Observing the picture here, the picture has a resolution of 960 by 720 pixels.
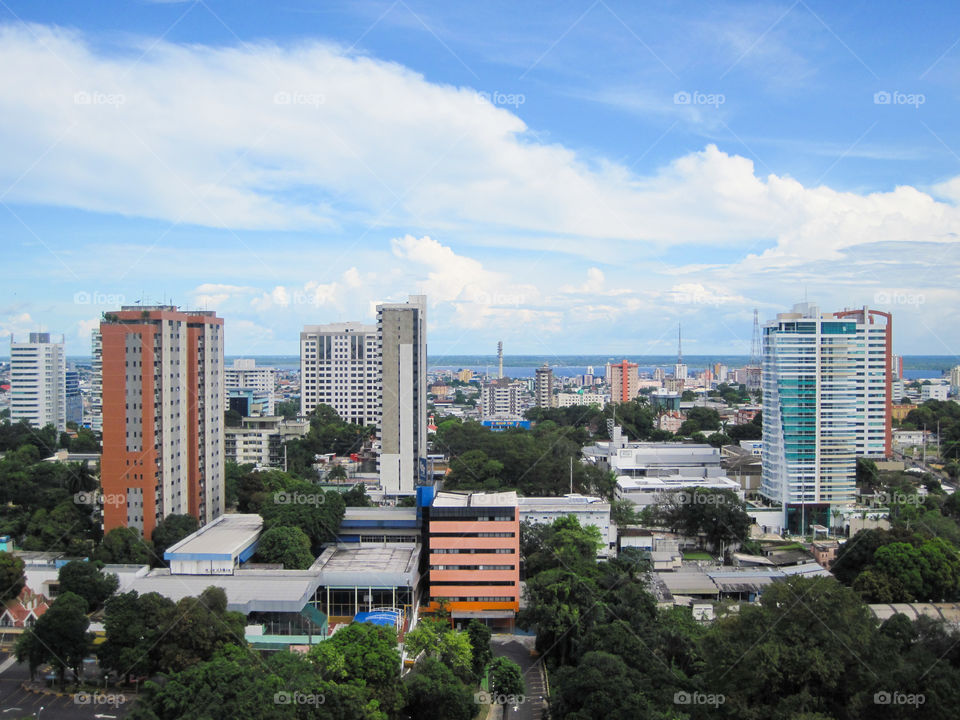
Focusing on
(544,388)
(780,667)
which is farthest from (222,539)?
(544,388)

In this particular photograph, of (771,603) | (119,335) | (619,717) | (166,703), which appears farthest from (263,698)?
(119,335)

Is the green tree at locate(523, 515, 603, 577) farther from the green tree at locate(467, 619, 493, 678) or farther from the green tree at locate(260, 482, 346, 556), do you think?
the green tree at locate(260, 482, 346, 556)

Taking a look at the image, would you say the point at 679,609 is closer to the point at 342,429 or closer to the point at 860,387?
the point at 860,387

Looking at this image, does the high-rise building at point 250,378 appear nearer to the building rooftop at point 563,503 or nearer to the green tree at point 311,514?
the building rooftop at point 563,503

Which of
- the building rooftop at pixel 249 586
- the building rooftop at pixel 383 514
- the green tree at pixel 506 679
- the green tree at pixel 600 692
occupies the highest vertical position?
the building rooftop at pixel 383 514

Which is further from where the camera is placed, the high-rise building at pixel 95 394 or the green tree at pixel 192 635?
the high-rise building at pixel 95 394

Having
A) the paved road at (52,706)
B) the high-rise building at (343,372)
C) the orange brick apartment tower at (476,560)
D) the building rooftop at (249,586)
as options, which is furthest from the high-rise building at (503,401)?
the paved road at (52,706)
